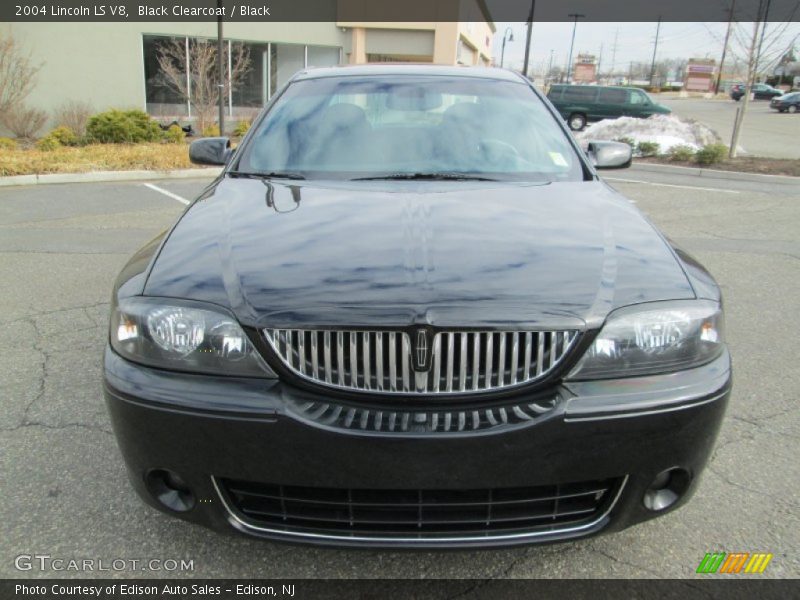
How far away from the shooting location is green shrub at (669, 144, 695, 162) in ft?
45.4

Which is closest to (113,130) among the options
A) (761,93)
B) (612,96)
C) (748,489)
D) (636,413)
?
(748,489)

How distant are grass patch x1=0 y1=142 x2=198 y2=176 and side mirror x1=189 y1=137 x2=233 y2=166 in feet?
25.2

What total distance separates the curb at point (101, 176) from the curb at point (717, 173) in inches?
337

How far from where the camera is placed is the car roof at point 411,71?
12.1 feet

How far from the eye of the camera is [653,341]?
191 cm

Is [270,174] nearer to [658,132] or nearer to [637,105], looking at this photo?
[658,132]

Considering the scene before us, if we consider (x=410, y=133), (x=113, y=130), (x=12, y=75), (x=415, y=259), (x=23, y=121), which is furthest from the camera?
(x=23, y=121)

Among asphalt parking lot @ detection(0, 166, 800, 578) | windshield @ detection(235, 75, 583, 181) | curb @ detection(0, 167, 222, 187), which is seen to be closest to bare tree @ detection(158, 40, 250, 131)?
curb @ detection(0, 167, 222, 187)

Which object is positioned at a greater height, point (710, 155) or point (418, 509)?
point (418, 509)

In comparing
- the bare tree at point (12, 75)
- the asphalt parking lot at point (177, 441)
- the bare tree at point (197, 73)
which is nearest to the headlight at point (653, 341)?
the asphalt parking lot at point (177, 441)

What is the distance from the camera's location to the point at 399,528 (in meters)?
1.86

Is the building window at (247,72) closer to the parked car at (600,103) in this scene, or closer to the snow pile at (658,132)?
the snow pile at (658,132)

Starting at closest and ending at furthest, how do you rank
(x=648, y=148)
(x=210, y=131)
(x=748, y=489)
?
(x=748, y=489)
(x=648, y=148)
(x=210, y=131)
